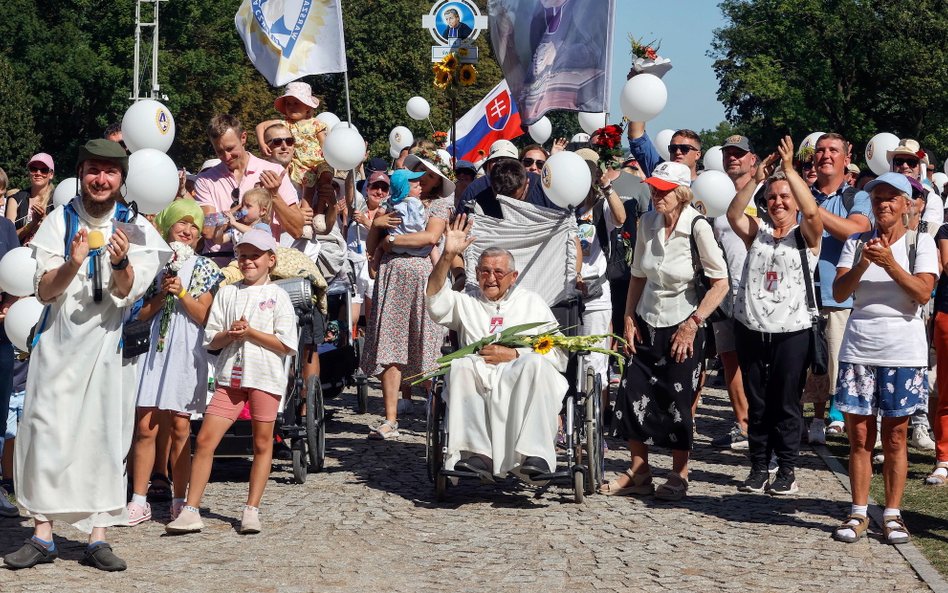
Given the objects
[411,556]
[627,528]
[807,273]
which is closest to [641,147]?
[807,273]

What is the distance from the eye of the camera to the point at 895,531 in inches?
300

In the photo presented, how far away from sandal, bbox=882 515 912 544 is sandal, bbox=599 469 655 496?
5.95ft

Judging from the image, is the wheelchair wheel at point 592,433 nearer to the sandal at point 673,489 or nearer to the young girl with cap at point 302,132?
the sandal at point 673,489

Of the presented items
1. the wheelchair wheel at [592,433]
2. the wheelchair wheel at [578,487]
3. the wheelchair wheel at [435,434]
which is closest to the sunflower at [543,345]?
the wheelchair wheel at [592,433]

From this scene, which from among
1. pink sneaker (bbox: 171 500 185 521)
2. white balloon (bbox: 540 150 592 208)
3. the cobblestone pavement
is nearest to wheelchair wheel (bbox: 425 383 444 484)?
the cobblestone pavement

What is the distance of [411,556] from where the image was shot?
7207 millimetres

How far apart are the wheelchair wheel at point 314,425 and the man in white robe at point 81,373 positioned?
2.45m

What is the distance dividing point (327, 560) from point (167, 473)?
2177 millimetres

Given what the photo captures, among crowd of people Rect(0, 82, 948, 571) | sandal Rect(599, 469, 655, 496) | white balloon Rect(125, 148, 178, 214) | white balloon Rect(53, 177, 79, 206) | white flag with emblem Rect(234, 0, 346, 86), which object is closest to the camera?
crowd of people Rect(0, 82, 948, 571)

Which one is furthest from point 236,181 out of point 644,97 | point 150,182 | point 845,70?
point 845,70

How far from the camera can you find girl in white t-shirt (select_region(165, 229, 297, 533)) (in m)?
7.68

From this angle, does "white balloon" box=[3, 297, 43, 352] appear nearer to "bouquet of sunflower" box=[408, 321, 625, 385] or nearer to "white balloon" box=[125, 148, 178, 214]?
"white balloon" box=[125, 148, 178, 214]

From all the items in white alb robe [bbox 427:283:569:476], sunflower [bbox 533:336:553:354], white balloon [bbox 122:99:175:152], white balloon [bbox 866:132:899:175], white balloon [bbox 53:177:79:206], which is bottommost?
white alb robe [bbox 427:283:569:476]

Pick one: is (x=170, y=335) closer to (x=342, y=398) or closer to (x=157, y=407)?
(x=157, y=407)
